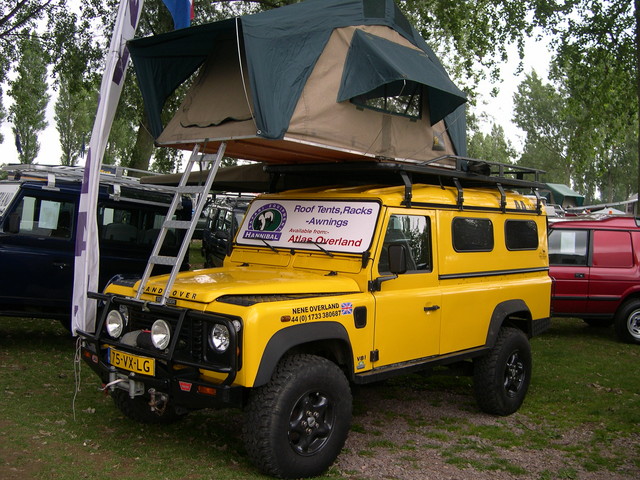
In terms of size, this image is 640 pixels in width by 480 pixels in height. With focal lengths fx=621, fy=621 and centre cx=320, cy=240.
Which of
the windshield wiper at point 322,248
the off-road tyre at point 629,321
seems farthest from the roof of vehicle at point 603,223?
the windshield wiper at point 322,248

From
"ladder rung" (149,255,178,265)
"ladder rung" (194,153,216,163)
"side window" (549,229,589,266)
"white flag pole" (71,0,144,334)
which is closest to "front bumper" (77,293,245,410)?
"ladder rung" (149,255,178,265)

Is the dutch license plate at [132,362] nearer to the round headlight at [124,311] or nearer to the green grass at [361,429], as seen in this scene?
the round headlight at [124,311]

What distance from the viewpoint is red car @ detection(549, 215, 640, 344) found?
10.1 metres

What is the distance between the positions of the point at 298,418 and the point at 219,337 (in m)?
0.82

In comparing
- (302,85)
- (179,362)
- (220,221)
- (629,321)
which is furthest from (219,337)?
(220,221)

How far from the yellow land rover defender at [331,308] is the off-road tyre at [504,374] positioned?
2cm

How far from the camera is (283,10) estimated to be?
5.37 m

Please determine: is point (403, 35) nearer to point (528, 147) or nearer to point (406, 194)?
point (406, 194)

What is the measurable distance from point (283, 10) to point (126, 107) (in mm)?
13834

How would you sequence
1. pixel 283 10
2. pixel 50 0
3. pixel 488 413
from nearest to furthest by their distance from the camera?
pixel 283 10, pixel 488 413, pixel 50 0

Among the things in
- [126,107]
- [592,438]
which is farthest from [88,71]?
[592,438]

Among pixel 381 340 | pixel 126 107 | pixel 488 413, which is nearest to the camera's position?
pixel 381 340

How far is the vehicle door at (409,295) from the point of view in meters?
5.06

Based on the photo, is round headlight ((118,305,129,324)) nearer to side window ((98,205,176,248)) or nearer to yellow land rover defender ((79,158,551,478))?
yellow land rover defender ((79,158,551,478))
